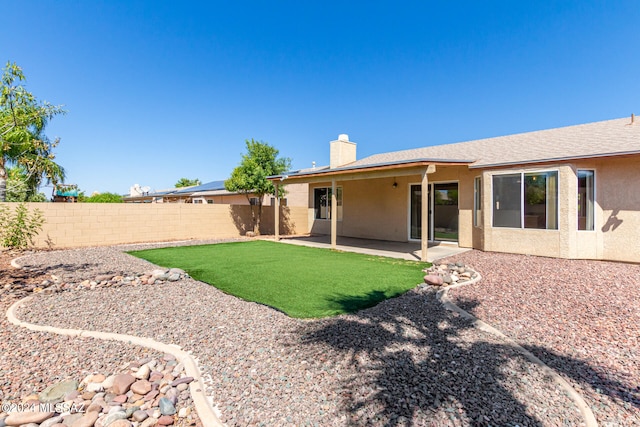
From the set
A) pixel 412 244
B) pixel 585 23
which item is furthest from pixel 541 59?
pixel 412 244

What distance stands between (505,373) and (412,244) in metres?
9.96

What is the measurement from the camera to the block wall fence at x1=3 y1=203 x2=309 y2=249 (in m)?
12.0

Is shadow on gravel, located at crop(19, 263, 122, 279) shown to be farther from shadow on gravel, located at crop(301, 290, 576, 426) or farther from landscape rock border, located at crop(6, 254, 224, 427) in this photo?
shadow on gravel, located at crop(301, 290, 576, 426)

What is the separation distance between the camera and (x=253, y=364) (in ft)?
10.8

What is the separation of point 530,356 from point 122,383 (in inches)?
174

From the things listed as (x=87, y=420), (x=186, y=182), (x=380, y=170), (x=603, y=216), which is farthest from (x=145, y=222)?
(x=186, y=182)

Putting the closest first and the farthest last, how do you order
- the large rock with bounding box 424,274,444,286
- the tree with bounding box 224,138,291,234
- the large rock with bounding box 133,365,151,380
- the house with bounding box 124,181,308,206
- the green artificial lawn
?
the large rock with bounding box 133,365,151,380 < the green artificial lawn < the large rock with bounding box 424,274,444,286 < the tree with bounding box 224,138,291,234 < the house with bounding box 124,181,308,206

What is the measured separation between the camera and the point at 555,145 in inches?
395

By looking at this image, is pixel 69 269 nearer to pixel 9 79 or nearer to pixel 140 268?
pixel 140 268

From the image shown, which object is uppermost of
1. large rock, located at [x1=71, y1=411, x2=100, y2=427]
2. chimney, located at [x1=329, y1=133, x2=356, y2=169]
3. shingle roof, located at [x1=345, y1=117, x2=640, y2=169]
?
chimney, located at [x1=329, y1=133, x2=356, y2=169]

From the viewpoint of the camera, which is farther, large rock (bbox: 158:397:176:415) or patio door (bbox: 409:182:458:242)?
patio door (bbox: 409:182:458:242)

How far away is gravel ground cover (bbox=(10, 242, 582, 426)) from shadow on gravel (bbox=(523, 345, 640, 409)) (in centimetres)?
33

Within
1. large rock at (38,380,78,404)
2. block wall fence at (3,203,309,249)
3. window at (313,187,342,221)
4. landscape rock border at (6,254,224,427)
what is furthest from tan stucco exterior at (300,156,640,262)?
large rock at (38,380,78,404)

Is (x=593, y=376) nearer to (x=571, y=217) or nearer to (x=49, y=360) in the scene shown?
A: (x=49, y=360)
